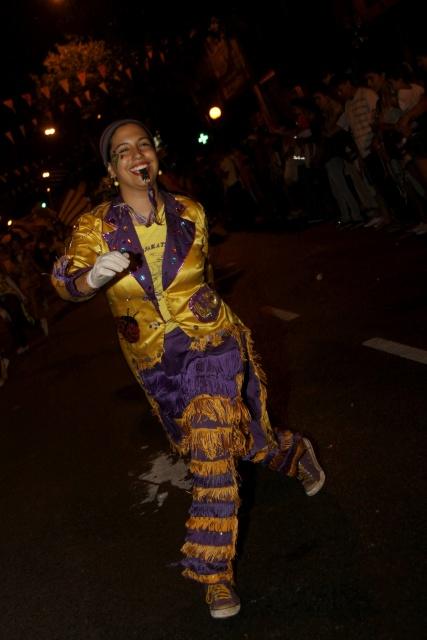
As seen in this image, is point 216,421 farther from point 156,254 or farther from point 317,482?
point 317,482

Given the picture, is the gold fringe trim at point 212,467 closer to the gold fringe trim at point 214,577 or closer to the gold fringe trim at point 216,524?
the gold fringe trim at point 216,524

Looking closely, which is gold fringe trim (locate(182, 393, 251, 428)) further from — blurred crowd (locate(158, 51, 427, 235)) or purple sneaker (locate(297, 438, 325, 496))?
blurred crowd (locate(158, 51, 427, 235))

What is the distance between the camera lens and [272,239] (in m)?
14.9

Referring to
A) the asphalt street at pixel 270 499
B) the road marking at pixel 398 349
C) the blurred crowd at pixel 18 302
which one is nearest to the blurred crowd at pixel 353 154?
the asphalt street at pixel 270 499

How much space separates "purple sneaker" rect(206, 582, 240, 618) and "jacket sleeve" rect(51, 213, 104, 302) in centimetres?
136

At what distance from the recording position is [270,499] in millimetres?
4156

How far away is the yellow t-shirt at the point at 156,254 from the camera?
3359 mm

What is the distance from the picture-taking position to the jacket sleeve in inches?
125

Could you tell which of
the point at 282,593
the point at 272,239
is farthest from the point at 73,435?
the point at 272,239

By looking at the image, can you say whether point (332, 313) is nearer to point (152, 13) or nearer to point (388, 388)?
point (388, 388)

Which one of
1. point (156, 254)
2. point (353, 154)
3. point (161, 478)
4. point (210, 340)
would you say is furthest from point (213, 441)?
point (353, 154)

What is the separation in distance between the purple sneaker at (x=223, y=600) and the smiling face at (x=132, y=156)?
179 centimetres

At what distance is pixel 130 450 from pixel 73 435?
3.52ft

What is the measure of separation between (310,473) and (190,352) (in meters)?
1.11
